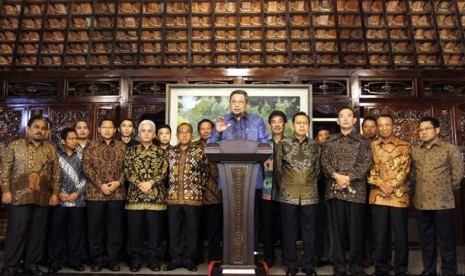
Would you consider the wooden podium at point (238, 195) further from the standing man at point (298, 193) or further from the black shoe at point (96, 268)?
the black shoe at point (96, 268)

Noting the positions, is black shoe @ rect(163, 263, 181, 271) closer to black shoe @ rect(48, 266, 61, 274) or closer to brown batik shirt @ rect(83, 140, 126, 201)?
brown batik shirt @ rect(83, 140, 126, 201)

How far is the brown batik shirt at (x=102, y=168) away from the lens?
3.65 meters

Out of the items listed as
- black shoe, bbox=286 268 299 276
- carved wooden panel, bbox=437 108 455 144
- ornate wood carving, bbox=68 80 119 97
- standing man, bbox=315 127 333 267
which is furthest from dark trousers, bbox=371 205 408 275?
ornate wood carving, bbox=68 80 119 97

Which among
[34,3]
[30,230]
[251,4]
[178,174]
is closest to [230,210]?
[178,174]

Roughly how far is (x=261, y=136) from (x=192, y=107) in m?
1.71

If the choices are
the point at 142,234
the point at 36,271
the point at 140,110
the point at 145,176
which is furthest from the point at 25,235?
the point at 140,110

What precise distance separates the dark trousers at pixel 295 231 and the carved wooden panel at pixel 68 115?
302 centimetres

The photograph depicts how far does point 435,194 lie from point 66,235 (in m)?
A: 3.25

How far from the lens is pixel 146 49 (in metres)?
5.62

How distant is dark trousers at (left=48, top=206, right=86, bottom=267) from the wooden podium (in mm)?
1475

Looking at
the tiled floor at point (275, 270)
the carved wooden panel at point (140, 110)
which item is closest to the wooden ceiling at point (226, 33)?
the carved wooden panel at point (140, 110)

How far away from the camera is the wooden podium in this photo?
114 inches

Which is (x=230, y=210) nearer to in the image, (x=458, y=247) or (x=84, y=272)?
(x=84, y=272)

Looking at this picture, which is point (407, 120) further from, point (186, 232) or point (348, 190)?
point (186, 232)
